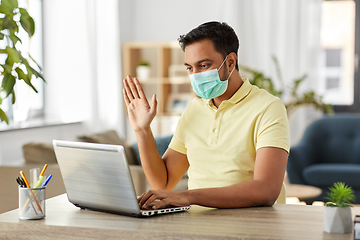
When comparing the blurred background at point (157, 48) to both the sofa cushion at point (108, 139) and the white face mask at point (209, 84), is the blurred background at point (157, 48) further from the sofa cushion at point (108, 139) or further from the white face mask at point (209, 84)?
the white face mask at point (209, 84)

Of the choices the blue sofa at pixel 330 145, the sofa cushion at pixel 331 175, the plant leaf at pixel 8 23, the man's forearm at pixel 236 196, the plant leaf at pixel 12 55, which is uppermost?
the plant leaf at pixel 8 23

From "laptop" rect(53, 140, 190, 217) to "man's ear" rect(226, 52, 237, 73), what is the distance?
549 mm

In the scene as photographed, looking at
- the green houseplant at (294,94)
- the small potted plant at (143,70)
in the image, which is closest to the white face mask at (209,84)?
the green houseplant at (294,94)

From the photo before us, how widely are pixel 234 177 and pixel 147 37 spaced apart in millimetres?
4494

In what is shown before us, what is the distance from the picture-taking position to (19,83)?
3986 millimetres

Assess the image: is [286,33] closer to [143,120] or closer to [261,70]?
[261,70]

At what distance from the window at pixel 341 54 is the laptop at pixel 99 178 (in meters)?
4.38

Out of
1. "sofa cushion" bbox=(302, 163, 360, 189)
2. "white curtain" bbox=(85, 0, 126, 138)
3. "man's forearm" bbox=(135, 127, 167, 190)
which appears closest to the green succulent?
"man's forearm" bbox=(135, 127, 167, 190)

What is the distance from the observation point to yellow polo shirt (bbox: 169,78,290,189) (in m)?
1.48

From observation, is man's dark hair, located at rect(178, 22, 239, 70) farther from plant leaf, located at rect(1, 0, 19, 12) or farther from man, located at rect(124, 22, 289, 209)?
plant leaf, located at rect(1, 0, 19, 12)

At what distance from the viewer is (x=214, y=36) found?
5.11ft

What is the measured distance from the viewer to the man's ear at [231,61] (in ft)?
Answer: 5.32

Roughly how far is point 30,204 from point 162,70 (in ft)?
14.3

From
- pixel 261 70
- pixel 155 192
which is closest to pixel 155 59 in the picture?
pixel 261 70
